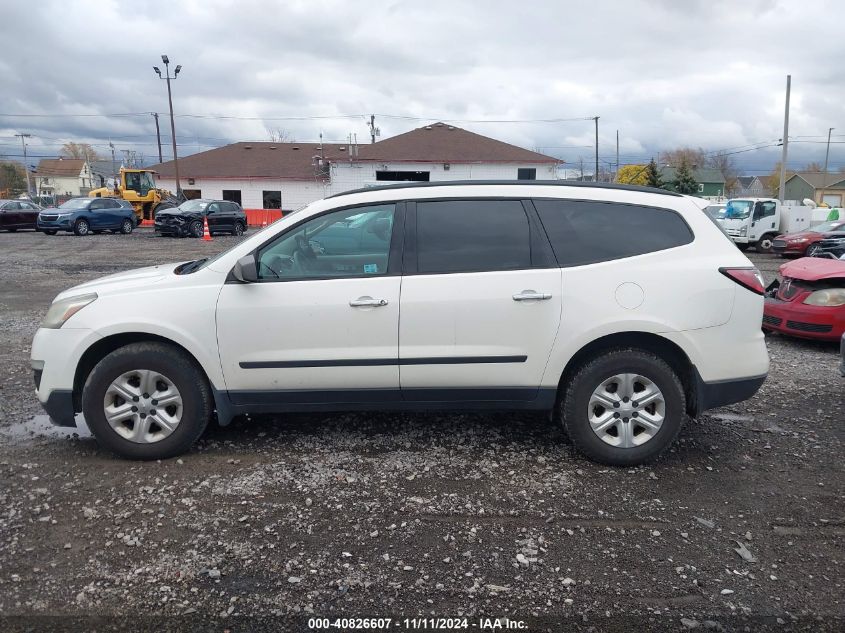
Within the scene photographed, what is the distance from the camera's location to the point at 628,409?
13.7ft

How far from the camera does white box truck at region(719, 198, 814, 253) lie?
23.1 metres

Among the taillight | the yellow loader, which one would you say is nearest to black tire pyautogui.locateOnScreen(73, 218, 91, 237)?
the yellow loader

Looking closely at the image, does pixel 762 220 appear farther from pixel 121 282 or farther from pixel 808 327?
pixel 121 282

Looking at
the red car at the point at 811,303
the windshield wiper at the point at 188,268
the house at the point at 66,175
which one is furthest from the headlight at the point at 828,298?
the house at the point at 66,175

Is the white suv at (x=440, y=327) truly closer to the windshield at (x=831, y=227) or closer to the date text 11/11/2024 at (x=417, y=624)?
the date text 11/11/2024 at (x=417, y=624)

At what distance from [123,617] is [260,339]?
1.79 m

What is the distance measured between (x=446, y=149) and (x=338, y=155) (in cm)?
836

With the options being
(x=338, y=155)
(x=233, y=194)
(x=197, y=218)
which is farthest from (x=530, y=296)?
(x=233, y=194)

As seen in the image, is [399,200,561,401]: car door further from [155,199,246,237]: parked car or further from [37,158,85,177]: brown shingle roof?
[37,158,85,177]: brown shingle roof

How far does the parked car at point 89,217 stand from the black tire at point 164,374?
2698cm

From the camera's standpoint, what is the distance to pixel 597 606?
2.87m

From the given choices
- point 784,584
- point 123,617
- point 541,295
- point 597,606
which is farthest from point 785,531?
point 123,617

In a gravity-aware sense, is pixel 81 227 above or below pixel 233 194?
below

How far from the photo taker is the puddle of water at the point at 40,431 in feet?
15.7
